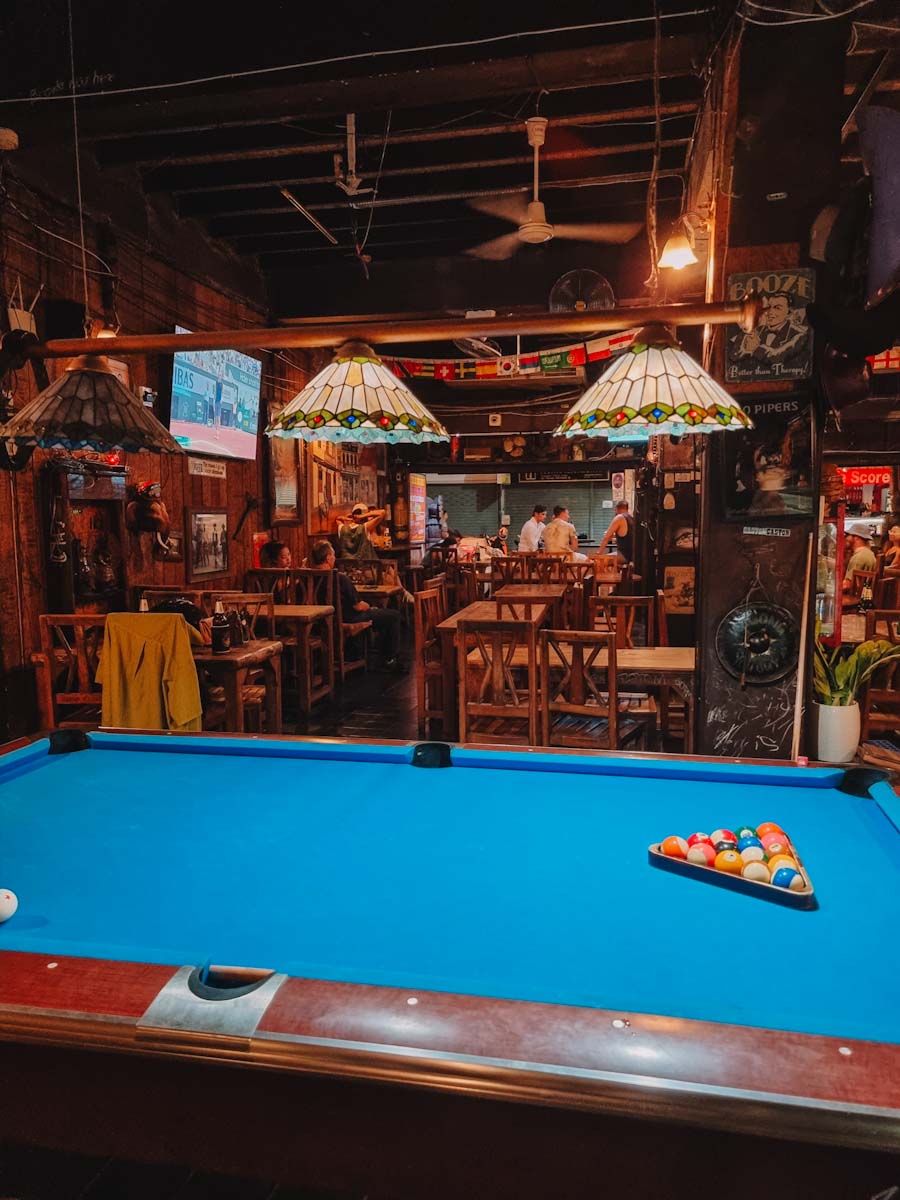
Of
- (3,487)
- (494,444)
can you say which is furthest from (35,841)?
(494,444)

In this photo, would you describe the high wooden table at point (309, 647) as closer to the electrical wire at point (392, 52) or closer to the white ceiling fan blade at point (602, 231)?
the electrical wire at point (392, 52)

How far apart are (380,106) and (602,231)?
3.22 metres

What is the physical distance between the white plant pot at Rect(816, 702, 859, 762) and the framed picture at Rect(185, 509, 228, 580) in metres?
4.78

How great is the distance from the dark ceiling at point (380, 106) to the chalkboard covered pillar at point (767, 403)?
1.56ft

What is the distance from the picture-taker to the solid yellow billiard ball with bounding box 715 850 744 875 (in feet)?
4.95

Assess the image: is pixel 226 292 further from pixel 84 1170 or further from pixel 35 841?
pixel 84 1170

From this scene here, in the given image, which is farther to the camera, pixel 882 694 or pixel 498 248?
pixel 498 248

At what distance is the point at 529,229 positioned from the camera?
201 inches

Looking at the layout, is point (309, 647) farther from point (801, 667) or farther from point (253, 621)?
point (801, 667)

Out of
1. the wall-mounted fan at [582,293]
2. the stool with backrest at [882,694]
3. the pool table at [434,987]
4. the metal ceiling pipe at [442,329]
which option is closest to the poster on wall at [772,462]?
the metal ceiling pipe at [442,329]

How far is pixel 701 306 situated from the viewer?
2084mm

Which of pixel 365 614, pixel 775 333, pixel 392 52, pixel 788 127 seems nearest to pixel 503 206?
pixel 392 52

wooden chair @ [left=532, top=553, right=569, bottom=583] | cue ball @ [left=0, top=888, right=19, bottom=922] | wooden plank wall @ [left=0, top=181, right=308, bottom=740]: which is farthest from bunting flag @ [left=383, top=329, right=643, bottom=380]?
cue ball @ [left=0, top=888, right=19, bottom=922]

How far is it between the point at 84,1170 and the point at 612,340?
251 inches
